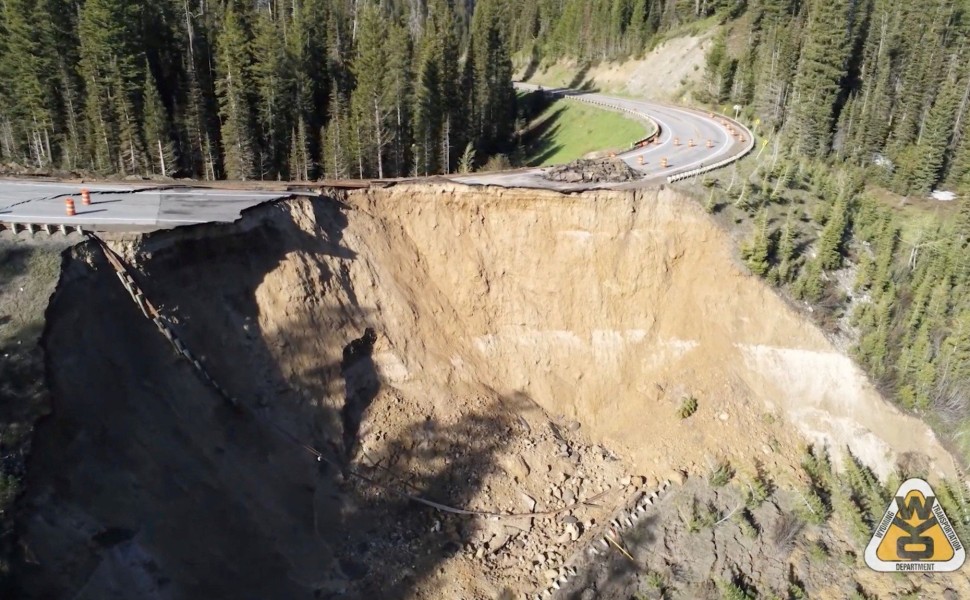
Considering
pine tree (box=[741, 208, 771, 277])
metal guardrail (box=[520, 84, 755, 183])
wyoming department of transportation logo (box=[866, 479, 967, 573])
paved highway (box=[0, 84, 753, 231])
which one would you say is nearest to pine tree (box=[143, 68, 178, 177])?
paved highway (box=[0, 84, 753, 231])

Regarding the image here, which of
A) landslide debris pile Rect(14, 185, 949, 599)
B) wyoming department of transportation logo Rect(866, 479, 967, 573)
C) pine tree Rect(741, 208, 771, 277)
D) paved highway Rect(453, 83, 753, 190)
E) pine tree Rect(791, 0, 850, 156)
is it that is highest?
pine tree Rect(791, 0, 850, 156)

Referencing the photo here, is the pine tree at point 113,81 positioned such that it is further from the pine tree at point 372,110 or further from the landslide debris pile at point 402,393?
the landslide debris pile at point 402,393

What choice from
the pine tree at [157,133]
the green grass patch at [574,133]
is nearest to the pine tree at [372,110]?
the pine tree at [157,133]

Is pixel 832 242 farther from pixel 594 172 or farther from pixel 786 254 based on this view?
pixel 594 172

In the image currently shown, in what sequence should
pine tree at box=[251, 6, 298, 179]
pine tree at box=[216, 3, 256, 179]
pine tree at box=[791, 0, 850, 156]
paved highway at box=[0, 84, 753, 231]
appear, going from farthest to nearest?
pine tree at box=[791, 0, 850, 156], pine tree at box=[251, 6, 298, 179], pine tree at box=[216, 3, 256, 179], paved highway at box=[0, 84, 753, 231]

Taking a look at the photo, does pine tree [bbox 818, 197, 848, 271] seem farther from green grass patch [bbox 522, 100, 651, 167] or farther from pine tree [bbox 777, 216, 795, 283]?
green grass patch [bbox 522, 100, 651, 167]

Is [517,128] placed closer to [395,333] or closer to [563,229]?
[563,229]
